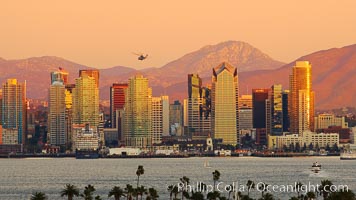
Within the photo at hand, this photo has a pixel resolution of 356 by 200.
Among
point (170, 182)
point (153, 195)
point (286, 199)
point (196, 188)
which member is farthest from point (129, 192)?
point (170, 182)

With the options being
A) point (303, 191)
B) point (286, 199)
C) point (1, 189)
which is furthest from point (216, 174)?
point (1, 189)

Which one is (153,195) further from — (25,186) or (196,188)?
(25,186)

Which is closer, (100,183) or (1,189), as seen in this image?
(1,189)

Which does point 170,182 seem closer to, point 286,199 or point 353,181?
point 353,181

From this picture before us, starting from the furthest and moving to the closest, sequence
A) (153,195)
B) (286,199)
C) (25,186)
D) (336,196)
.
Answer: (25,186), (286,199), (153,195), (336,196)

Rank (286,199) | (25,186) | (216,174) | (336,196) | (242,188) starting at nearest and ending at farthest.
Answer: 1. (336,196)
2. (216,174)
3. (286,199)
4. (242,188)
5. (25,186)

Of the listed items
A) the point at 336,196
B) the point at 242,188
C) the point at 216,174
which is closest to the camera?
the point at 336,196

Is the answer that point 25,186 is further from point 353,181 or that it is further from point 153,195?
point 153,195

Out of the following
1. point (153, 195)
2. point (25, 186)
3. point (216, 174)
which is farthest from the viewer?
point (25, 186)

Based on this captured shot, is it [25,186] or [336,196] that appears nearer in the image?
[336,196]
